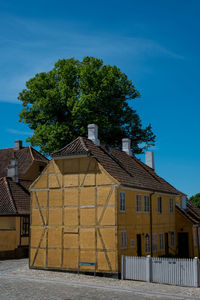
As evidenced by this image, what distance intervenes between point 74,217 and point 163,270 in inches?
289

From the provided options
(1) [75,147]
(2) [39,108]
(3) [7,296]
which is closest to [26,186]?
(2) [39,108]

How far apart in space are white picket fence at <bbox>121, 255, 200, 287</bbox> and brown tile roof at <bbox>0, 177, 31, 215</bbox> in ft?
45.8

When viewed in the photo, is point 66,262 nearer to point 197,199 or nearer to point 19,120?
point 19,120

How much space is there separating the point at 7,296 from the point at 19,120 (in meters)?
28.8

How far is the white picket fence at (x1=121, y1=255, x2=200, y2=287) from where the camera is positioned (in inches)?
795

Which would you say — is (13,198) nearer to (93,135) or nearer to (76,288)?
(93,135)

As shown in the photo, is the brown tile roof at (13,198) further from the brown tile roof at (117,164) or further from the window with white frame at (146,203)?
the window with white frame at (146,203)

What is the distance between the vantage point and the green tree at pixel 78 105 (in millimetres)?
39781

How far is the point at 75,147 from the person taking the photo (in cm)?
2686

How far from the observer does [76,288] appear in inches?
766

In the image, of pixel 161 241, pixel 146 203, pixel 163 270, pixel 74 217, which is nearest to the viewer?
pixel 163 270

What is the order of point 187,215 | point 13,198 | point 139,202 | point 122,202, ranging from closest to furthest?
point 122,202, point 139,202, point 187,215, point 13,198

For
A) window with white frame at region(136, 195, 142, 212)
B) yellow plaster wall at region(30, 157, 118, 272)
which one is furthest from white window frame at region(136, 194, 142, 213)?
yellow plaster wall at region(30, 157, 118, 272)

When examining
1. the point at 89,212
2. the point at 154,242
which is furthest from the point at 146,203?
the point at 89,212
